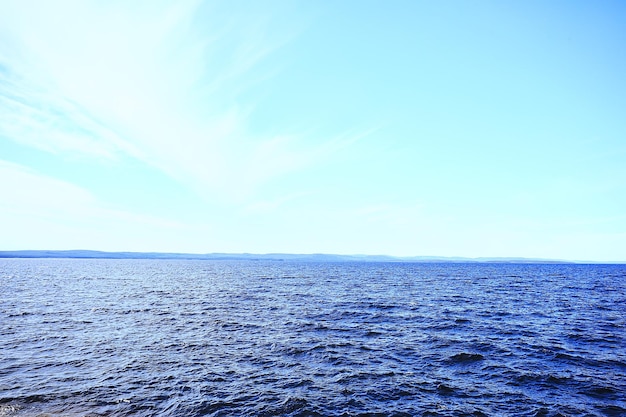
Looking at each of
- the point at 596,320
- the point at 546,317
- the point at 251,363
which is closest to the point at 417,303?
the point at 546,317

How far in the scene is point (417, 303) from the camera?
54469mm

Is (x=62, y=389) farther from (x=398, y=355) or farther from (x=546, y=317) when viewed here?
(x=546, y=317)

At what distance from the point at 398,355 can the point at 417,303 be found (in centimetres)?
2867

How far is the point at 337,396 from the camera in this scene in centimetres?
2011

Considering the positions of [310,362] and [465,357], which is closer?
[310,362]

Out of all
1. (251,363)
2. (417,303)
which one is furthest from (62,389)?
(417,303)

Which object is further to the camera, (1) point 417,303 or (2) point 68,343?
(1) point 417,303

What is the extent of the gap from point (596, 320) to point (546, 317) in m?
5.01

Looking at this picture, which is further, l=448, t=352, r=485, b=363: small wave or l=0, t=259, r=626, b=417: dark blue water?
l=448, t=352, r=485, b=363: small wave

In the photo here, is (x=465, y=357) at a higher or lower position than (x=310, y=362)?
higher

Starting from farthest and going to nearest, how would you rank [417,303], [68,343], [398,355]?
[417,303] → [68,343] → [398,355]

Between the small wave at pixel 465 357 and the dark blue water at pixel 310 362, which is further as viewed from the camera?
the small wave at pixel 465 357

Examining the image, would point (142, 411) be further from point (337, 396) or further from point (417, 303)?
point (417, 303)

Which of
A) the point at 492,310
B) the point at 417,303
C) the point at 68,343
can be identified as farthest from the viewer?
the point at 417,303
